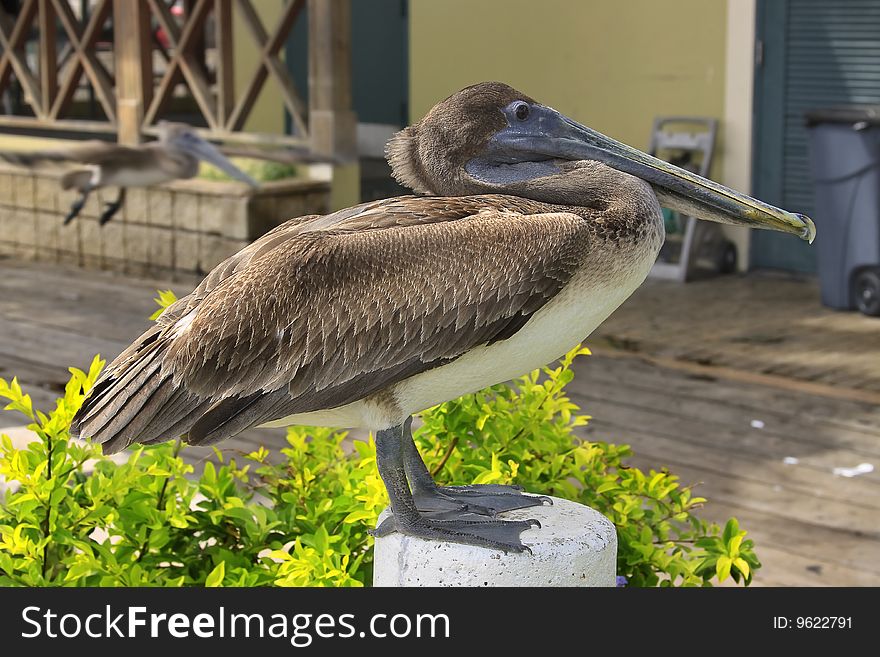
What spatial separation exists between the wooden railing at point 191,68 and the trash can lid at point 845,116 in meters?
3.05

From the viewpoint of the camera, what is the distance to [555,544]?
7.38ft

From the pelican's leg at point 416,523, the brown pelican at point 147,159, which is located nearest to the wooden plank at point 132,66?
the brown pelican at point 147,159

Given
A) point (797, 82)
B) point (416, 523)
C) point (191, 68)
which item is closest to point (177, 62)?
point (191, 68)

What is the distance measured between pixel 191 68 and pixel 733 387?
15.7 feet

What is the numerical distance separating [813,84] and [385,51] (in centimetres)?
367

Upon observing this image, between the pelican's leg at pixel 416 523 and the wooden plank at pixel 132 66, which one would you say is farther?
the wooden plank at pixel 132 66

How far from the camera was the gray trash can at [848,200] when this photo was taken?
7.47m

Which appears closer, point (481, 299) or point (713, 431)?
point (481, 299)

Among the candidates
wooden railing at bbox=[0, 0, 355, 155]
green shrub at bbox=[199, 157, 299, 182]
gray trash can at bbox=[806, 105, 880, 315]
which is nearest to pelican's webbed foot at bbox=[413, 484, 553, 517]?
gray trash can at bbox=[806, 105, 880, 315]

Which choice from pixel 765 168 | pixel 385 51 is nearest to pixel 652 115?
pixel 765 168

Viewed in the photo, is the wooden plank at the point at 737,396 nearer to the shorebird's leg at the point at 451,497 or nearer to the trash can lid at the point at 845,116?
the trash can lid at the point at 845,116

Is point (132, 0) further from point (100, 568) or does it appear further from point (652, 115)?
point (100, 568)

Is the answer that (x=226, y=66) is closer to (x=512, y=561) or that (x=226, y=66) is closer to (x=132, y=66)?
(x=132, y=66)

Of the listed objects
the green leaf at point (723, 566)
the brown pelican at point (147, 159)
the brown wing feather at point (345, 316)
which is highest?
the brown wing feather at point (345, 316)
